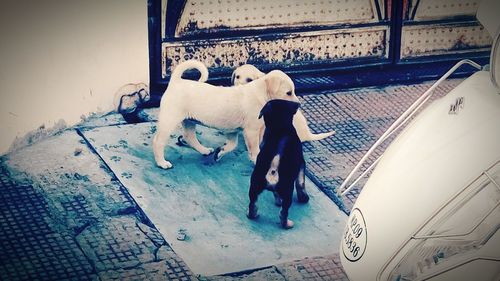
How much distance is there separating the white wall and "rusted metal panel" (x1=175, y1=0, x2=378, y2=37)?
527 millimetres

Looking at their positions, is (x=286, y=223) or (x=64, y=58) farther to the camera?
(x=64, y=58)

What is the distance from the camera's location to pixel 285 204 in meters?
7.70

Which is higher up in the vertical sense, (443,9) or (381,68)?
(443,9)

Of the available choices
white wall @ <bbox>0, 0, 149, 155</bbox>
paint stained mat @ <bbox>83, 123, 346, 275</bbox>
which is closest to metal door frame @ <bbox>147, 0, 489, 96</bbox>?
white wall @ <bbox>0, 0, 149, 155</bbox>

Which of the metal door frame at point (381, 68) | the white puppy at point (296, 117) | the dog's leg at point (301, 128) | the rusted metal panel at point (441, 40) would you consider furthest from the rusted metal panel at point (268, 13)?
the dog's leg at point (301, 128)

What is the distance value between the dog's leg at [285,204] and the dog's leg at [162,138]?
1.12 m

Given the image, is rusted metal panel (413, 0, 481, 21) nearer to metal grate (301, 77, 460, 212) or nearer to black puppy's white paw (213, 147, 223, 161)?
metal grate (301, 77, 460, 212)

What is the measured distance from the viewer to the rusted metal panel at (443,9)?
1012 cm

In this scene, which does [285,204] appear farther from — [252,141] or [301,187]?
[252,141]

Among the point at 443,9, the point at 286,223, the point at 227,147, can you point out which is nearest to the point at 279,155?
the point at 286,223

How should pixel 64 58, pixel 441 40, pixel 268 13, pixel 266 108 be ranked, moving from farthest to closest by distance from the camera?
pixel 441 40 < pixel 268 13 < pixel 64 58 < pixel 266 108

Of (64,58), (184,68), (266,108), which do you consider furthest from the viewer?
(64,58)

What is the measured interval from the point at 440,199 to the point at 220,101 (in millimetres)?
2369

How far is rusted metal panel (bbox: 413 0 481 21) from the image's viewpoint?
10125 mm
